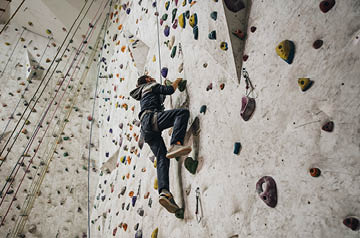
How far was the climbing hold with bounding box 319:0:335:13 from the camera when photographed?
3.54ft

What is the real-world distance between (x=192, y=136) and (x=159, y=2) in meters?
1.98

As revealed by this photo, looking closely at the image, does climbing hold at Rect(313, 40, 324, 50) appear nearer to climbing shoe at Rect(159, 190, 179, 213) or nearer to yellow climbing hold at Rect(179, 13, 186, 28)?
climbing shoe at Rect(159, 190, 179, 213)

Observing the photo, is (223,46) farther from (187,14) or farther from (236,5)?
(187,14)

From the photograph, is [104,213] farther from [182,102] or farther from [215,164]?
[215,164]

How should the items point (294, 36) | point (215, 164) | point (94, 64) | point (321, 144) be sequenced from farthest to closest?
point (94, 64), point (215, 164), point (294, 36), point (321, 144)

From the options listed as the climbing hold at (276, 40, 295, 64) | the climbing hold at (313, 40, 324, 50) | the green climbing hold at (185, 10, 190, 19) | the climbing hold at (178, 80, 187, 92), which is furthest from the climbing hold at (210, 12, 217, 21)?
the climbing hold at (313, 40, 324, 50)

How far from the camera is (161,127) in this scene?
1.79 m

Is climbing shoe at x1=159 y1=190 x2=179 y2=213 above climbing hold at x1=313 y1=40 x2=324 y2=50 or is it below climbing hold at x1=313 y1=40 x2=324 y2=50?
below

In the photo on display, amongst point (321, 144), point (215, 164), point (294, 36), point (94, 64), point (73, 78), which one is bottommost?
point (215, 164)

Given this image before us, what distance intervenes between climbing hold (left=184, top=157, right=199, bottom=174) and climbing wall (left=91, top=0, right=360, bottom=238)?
0.05 ft

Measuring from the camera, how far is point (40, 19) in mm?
4922

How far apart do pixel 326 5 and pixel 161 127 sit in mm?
1179

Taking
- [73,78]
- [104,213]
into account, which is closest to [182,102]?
[104,213]

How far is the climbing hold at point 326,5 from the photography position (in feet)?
3.54
